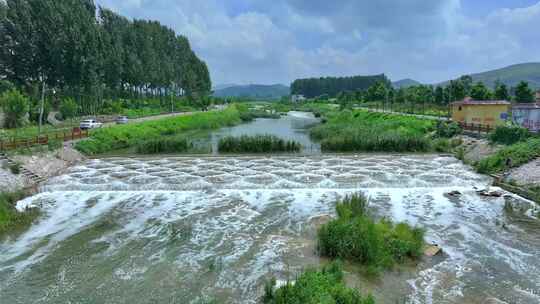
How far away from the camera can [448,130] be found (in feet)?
125

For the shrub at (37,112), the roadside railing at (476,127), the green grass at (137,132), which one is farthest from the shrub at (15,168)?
the roadside railing at (476,127)

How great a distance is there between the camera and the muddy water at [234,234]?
440 inches

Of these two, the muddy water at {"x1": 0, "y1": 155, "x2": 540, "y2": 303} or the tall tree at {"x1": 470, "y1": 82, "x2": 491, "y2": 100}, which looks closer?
the muddy water at {"x1": 0, "y1": 155, "x2": 540, "y2": 303}

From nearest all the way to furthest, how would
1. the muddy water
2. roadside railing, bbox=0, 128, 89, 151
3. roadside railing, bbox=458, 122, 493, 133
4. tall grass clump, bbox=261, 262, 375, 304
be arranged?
tall grass clump, bbox=261, 262, 375, 304, the muddy water, roadside railing, bbox=0, 128, 89, 151, roadside railing, bbox=458, 122, 493, 133

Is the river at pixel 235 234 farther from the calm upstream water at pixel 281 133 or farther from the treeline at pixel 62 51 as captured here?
the treeline at pixel 62 51

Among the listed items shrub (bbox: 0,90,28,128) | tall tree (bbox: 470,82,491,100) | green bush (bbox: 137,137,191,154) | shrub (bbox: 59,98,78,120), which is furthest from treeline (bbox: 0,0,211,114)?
tall tree (bbox: 470,82,491,100)

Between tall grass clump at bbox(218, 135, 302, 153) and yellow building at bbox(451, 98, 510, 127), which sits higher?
yellow building at bbox(451, 98, 510, 127)

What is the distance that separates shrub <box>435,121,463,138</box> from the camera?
37531 millimetres

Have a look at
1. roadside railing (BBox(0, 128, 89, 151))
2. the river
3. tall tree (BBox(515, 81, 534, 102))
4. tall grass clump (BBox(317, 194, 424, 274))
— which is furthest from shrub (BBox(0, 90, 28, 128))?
tall tree (BBox(515, 81, 534, 102))

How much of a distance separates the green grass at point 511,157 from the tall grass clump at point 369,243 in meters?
14.7

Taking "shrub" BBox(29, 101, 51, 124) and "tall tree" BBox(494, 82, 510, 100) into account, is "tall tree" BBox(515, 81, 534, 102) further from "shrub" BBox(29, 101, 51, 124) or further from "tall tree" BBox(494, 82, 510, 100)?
"shrub" BBox(29, 101, 51, 124)

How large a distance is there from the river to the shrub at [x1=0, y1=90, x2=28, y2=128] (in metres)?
17.6

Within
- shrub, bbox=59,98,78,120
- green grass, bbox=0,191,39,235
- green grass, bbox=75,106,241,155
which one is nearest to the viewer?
green grass, bbox=0,191,39,235

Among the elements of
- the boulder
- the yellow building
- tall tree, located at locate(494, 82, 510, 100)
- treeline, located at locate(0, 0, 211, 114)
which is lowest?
the boulder
